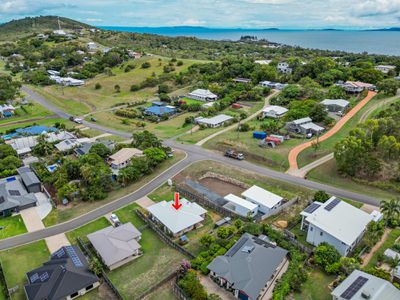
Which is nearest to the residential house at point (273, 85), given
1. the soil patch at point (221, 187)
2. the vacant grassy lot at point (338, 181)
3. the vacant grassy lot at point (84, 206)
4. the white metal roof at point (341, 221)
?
the vacant grassy lot at point (338, 181)

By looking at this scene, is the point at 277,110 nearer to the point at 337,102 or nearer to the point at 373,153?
the point at 337,102

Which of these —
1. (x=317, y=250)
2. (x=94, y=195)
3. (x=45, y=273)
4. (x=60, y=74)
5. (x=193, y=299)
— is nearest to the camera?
(x=193, y=299)

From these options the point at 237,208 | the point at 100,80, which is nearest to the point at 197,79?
the point at 100,80

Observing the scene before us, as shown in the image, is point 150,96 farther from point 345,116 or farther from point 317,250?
point 317,250

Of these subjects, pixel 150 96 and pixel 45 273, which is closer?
pixel 45 273

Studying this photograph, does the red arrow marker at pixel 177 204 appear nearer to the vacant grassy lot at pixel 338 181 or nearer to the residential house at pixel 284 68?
the vacant grassy lot at pixel 338 181

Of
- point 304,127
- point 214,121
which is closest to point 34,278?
point 214,121
